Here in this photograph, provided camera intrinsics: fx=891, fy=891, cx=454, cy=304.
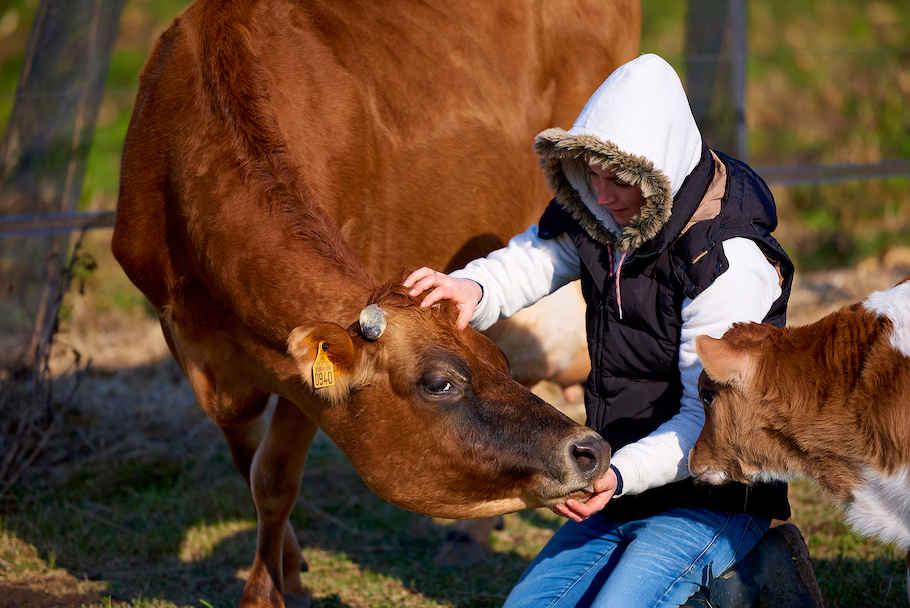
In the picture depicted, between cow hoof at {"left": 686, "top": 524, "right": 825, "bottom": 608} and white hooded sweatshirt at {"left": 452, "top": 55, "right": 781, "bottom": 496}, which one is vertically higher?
white hooded sweatshirt at {"left": 452, "top": 55, "right": 781, "bottom": 496}

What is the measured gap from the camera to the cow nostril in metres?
2.40

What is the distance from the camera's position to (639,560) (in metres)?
2.63

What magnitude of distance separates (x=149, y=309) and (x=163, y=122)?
502 cm

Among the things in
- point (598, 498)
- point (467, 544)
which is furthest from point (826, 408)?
point (467, 544)

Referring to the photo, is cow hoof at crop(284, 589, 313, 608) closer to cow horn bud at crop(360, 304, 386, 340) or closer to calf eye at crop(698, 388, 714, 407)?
cow horn bud at crop(360, 304, 386, 340)

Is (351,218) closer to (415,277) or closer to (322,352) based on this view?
(415,277)

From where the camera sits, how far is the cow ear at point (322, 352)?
2424 millimetres

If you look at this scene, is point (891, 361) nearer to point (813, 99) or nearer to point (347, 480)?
point (347, 480)

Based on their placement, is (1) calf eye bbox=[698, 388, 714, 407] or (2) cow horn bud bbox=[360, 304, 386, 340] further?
(1) calf eye bbox=[698, 388, 714, 407]

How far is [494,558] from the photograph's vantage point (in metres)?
4.14

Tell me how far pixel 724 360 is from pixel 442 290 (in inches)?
32.5

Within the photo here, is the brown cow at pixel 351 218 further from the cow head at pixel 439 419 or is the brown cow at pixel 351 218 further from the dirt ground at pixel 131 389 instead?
the dirt ground at pixel 131 389

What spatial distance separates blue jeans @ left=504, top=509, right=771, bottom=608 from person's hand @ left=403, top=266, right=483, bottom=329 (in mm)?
843

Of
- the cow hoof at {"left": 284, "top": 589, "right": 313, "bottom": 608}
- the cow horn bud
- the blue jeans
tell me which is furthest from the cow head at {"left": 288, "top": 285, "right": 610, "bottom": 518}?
the cow hoof at {"left": 284, "top": 589, "right": 313, "bottom": 608}
